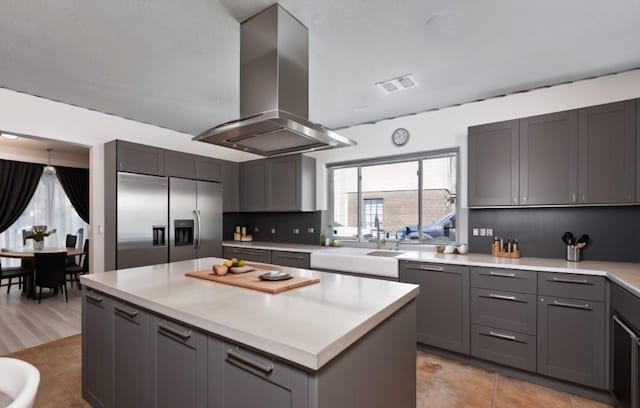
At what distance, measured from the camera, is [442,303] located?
2900 mm

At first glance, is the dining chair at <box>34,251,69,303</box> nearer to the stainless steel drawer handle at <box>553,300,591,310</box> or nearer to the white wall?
the white wall

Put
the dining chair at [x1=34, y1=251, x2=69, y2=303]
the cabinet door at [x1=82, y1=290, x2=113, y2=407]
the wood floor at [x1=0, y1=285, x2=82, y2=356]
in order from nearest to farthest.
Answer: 1. the cabinet door at [x1=82, y1=290, x2=113, y2=407]
2. the wood floor at [x1=0, y1=285, x2=82, y2=356]
3. the dining chair at [x1=34, y1=251, x2=69, y2=303]

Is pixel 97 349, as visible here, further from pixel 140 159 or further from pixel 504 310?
pixel 504 310

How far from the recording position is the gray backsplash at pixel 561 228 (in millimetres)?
2645

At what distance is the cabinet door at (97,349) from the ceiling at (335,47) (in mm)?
1814

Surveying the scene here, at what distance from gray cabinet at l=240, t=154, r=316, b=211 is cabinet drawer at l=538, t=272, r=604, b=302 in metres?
2.86

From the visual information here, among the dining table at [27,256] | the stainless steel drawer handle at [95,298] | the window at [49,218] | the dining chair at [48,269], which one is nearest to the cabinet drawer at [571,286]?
the stainless steel drawer handle at [95,298]

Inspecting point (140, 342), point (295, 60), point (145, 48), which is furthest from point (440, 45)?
point (140, 342)

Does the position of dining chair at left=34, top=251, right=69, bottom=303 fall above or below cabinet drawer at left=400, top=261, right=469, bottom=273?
below

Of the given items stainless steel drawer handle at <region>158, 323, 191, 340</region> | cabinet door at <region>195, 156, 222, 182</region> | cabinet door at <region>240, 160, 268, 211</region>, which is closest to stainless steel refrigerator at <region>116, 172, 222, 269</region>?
cabinet door at <region>195, 156, 222, 182</region>

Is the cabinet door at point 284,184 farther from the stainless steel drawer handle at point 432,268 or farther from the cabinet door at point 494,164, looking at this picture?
the cabinet door at point 494,164

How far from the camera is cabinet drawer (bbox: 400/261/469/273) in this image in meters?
2.81

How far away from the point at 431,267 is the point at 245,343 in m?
2.27

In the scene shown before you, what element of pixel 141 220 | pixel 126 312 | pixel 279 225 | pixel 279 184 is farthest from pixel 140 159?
pixel 126 312
